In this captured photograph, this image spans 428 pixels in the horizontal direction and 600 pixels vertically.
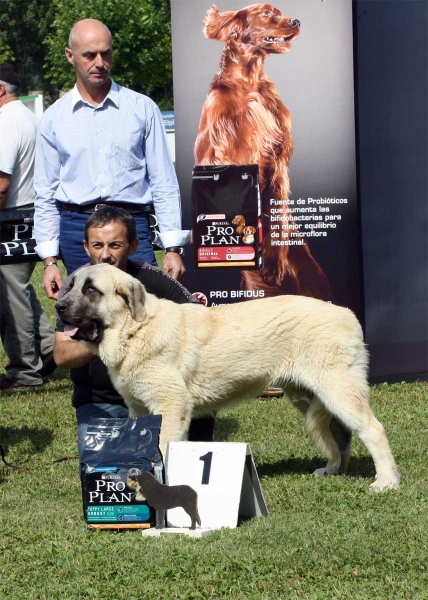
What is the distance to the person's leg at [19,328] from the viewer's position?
8.87 metres

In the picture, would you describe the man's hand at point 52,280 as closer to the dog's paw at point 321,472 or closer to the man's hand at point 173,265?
the man's hand at point 173,265

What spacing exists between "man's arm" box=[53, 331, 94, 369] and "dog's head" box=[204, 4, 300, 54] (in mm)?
3433

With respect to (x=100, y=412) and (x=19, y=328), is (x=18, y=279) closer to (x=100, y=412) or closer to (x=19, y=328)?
(x=19, y=328)

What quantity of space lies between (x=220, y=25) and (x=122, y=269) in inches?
124

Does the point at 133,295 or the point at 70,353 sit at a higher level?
the point at 133,295

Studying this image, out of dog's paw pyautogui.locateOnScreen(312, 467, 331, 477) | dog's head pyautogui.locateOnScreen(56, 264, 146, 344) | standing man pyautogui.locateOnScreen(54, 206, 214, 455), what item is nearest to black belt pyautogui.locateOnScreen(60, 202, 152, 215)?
standing man pyautogui.locateOnScreen(54, 206, 214, 455)

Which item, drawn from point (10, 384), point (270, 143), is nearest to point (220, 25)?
point (270, 143)

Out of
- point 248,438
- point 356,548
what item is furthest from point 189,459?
point 248,438

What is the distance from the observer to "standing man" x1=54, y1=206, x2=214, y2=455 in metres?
5.26

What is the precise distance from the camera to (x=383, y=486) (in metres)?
5.22

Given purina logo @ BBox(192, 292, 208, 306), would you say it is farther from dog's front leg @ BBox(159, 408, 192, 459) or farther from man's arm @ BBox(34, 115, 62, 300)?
dog's front leg @ BBox(159, 408, 192, 459)

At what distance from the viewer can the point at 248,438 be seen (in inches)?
268

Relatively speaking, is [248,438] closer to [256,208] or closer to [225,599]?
[256,208]

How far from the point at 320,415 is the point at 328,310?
0.63 meters
